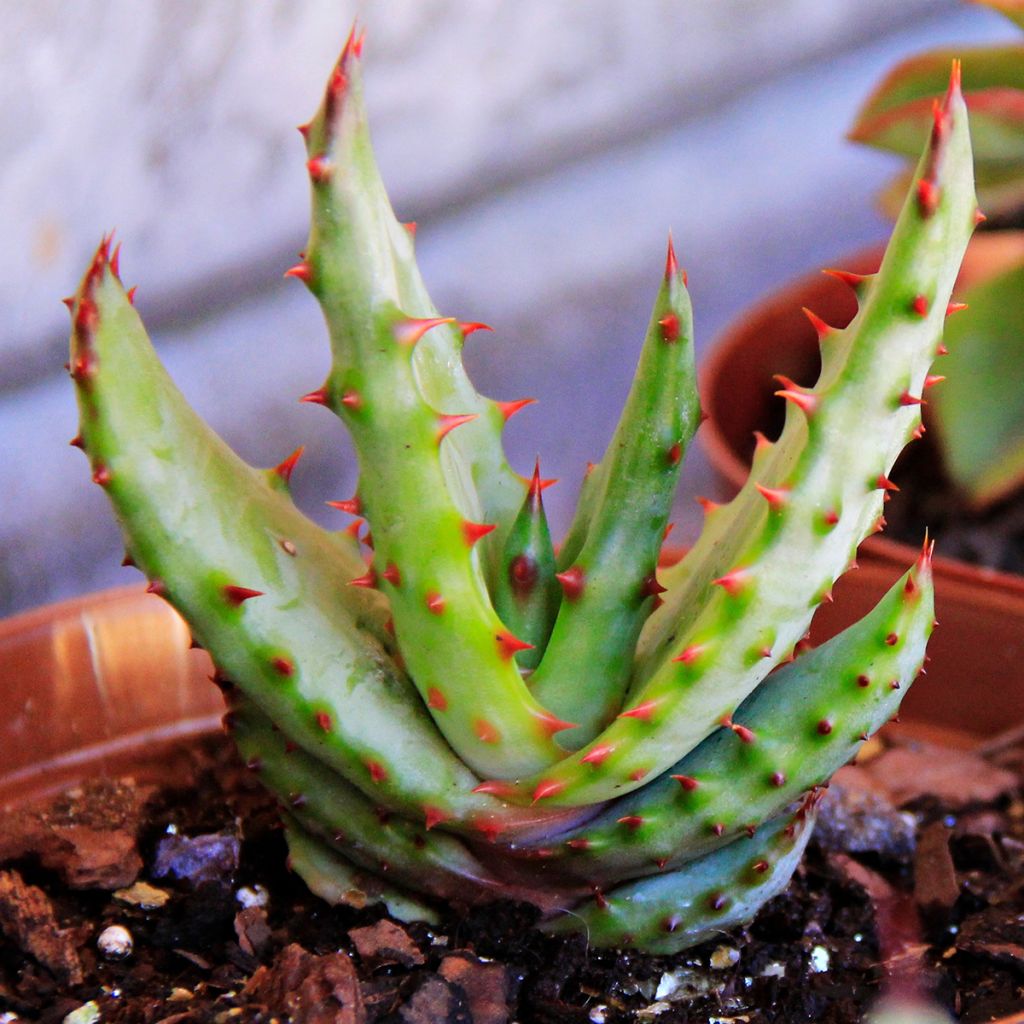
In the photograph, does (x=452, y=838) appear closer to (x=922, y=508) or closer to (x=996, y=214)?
(x=922, y=508)

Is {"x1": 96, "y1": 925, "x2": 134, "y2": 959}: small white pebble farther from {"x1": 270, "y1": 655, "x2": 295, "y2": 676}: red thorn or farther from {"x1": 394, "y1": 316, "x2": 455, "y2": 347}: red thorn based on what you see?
{"x1": 394, "y1": 316, "x2": 455, "y2": 347}: red thorn

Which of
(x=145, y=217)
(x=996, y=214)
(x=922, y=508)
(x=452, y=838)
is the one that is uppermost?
(x=145, y=217)

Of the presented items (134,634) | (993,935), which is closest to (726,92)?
(134,634)

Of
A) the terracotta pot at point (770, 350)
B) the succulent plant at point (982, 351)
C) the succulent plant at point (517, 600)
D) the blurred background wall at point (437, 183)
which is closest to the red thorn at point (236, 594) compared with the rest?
the succulent plant at point (517, 600)

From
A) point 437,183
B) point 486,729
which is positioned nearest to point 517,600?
point 486,729

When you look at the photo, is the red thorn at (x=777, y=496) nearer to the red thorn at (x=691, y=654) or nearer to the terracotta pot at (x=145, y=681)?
the red thorn at (x=691, y=654)

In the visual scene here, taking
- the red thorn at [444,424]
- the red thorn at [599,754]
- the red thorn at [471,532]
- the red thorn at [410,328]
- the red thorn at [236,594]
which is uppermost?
the red thorn at [410,328]

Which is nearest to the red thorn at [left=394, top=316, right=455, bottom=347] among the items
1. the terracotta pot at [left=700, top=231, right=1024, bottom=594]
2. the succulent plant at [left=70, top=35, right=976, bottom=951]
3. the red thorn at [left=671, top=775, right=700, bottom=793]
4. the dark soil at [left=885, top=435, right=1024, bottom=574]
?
the succulent plant at [left=70, top=35, right=976, bottom=951]
